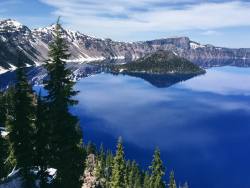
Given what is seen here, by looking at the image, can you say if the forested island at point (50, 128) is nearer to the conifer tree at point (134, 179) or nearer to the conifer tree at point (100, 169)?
the conifer tree at point (134, 179)

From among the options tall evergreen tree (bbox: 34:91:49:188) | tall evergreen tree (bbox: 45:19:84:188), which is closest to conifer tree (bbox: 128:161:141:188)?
tall evergreen tree (bbox: 34:91:49:188)

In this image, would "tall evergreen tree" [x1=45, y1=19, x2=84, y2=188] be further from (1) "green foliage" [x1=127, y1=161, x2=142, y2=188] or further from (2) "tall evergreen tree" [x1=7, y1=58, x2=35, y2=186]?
(1) "green foliage" [x1=127, y1=161, x2=142, y2=188]

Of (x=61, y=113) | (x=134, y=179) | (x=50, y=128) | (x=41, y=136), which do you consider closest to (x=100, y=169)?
(x=134, y=179)

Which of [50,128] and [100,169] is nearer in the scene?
[50,128]

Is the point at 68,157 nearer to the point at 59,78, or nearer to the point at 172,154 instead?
the point at 59,78

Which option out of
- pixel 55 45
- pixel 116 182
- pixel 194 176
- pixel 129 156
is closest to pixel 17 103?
pixel 55 45

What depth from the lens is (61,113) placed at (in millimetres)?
43031

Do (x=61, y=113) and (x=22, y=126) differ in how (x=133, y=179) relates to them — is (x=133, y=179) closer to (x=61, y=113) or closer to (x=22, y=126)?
A: (x=22, y=126)

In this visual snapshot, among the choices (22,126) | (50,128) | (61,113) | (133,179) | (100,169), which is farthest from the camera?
(100,169)

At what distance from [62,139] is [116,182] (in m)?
37.4

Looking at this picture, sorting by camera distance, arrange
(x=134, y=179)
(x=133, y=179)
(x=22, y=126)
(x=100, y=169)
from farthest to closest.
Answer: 1. (x=100, y=169)
2. (x=133, y=179)
3. (x=134, y=179)
4. (x=22, y=126)

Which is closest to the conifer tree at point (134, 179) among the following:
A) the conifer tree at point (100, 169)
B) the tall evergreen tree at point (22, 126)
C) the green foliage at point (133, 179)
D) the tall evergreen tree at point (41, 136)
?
the green foliage at point (133, 179)

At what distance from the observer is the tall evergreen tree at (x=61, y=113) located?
42688mm

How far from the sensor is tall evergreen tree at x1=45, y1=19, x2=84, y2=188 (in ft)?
140
